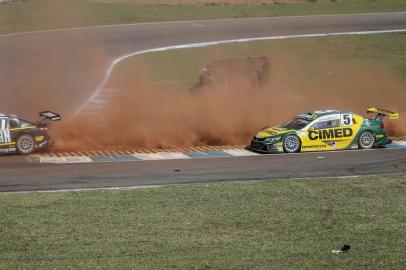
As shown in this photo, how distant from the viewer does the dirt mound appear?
117ft

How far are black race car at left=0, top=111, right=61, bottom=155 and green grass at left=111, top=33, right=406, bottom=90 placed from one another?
11.3 meters

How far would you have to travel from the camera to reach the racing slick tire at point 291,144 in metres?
28.4

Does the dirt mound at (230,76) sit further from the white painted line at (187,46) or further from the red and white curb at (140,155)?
the red and white curb at (140,155)

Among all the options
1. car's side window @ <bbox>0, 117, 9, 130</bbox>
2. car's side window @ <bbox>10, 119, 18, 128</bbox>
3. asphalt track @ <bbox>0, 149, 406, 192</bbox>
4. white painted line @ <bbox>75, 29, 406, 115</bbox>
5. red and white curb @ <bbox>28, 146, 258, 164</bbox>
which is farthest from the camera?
white painted line @ <bbox>75, 29, 406, 115</bbox>

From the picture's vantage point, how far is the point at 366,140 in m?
29.1

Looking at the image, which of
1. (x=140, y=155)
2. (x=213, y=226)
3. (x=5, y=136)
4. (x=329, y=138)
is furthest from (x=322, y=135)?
(x=213, y=226)

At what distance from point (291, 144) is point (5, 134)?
937 centimetres

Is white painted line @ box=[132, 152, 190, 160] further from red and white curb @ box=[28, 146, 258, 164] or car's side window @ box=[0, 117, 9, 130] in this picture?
car's side window @ box=[0, 117, 9, 130]

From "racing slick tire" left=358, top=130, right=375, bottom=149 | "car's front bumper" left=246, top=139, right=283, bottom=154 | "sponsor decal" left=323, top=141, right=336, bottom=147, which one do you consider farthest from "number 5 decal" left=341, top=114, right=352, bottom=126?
"car's front bumper" left=246, top=139, right=283, bottom=154

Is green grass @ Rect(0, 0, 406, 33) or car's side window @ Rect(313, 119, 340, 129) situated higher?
green grass @ Rect(0, 0, 406, 33)

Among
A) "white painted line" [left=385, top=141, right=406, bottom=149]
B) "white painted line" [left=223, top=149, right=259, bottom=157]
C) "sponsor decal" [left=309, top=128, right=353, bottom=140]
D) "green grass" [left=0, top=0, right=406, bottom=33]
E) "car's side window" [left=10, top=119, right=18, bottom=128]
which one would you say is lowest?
"white painted line" [left=385, top=141, right=406, bottom=149]

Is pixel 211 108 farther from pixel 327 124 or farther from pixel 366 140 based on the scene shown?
pixel 366 140

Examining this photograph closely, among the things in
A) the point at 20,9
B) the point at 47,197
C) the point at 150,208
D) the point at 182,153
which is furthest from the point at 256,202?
the point at 20,9

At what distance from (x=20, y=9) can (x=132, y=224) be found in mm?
37869
